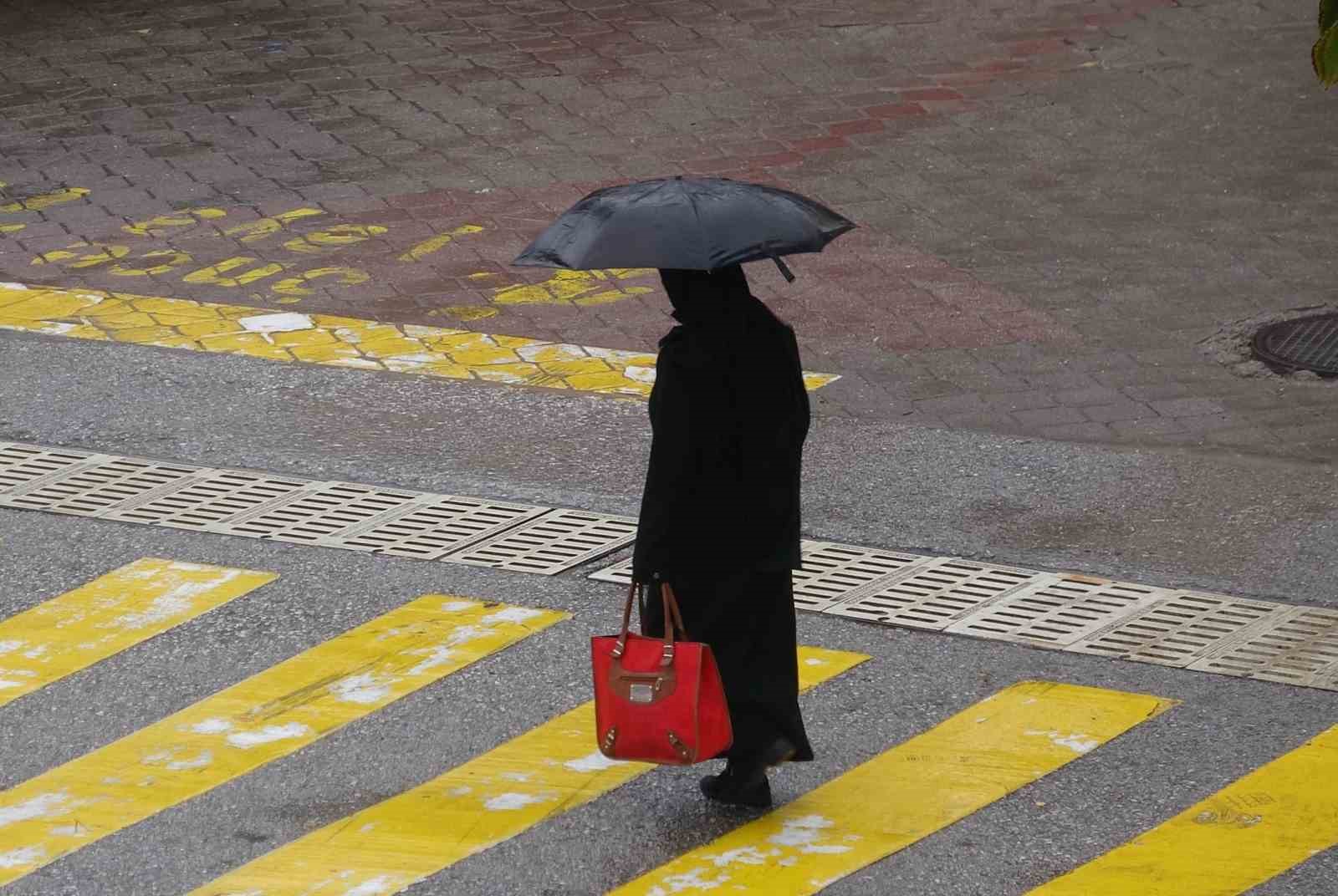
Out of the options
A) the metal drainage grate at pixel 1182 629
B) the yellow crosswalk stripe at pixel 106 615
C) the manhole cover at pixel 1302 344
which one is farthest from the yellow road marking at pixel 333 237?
the metal drainage grate at pixel 1182 629

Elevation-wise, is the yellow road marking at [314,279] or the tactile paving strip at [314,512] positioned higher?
the yellow road marking at [314,279]

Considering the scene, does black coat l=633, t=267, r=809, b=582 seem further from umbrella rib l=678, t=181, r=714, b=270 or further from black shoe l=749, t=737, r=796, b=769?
black shoe l=749, t=737, r=796, b=769

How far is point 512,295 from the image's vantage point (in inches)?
423

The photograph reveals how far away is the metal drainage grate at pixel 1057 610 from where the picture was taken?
703 cm

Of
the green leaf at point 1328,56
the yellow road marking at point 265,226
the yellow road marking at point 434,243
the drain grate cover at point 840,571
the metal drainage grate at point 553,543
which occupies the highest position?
the green leaf at point 1328,56

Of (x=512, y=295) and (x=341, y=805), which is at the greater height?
(x=512, y=295)

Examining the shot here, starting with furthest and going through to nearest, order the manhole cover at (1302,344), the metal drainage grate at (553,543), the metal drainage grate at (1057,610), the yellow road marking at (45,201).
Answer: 1. the yellow road marking at (45,201)
2. the manhole cover at (1302,344)
3. the metal drainage grate at (553,543)
4. the metal drainage grate at (1057,610)

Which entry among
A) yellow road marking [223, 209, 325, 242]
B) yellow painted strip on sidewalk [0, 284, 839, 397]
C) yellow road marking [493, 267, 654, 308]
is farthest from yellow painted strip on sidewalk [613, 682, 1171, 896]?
yellow road marking [223, 209, 325, 242]

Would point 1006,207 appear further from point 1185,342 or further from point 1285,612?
point 1285,612

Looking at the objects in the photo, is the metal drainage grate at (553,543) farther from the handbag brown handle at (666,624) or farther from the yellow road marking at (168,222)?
the yellow road marking at (168,222)

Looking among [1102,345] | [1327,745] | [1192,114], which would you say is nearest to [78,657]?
[1327,745]

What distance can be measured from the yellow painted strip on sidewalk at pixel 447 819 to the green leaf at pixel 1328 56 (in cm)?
268

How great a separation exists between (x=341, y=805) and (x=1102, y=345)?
508 cm

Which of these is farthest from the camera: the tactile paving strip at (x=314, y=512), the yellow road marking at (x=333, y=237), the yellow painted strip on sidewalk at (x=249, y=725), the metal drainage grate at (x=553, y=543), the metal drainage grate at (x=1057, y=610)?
the yellow road marking at (x=333, y=237)
